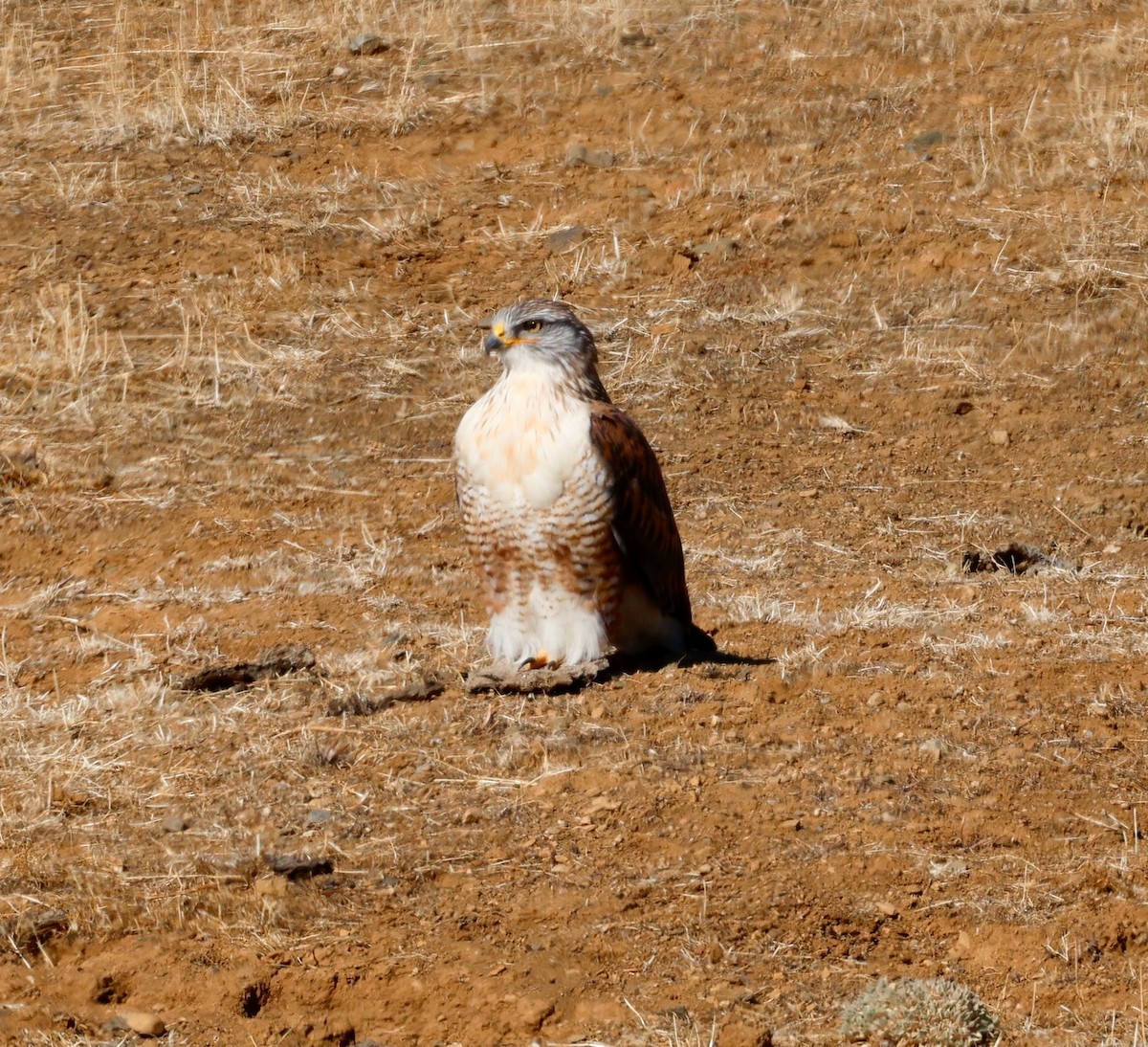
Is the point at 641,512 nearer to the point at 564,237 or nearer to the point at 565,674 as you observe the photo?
the point at 565,674

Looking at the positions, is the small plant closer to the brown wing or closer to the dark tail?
the brown wing

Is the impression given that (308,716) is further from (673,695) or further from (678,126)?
(678,126)

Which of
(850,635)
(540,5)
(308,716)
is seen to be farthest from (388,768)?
(540,5)

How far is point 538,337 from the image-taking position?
596 centimetres

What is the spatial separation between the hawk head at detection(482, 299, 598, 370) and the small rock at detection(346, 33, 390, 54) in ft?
26.9

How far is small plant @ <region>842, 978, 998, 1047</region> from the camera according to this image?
12.5ft

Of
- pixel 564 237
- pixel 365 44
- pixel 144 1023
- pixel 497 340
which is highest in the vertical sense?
pixel 365 44

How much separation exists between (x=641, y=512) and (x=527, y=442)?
20.3 inches

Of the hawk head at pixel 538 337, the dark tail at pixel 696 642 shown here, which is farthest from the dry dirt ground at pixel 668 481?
the hawk head at pixel 538 337

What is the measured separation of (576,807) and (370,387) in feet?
16.6

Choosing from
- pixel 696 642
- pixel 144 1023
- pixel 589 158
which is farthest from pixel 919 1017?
pixel 589 158

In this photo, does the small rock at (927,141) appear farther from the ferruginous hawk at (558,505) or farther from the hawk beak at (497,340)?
the hawk beak at (497,340)

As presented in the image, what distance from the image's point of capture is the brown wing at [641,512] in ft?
19.1

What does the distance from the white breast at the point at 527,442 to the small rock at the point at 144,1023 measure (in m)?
2.25
